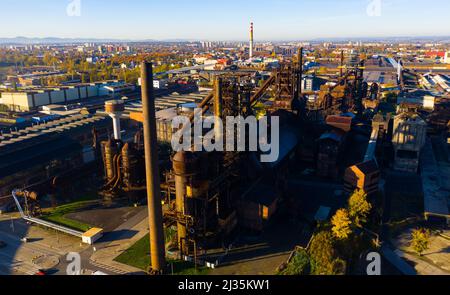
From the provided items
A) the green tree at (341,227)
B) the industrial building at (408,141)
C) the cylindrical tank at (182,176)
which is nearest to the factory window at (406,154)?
the industrial building at (408,141)

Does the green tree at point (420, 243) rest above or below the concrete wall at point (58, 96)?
below

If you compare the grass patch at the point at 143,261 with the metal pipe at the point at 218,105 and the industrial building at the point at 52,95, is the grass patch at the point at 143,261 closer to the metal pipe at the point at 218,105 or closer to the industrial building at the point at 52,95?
the metal pipe at the point at 218,105

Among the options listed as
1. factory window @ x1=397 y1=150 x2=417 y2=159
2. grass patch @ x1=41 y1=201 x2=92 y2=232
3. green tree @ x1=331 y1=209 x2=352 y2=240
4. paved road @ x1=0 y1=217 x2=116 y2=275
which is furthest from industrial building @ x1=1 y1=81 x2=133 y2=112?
green tree @ x1=331 y1=209 x2=352 y2=240

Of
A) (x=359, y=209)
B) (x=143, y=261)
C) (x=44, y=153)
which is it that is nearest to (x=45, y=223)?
(x=143, y=261)

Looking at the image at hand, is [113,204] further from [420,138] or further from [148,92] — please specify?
[420,138]

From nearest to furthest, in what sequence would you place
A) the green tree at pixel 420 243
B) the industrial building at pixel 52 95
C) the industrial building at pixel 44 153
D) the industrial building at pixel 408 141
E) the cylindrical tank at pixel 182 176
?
the cylindrical tank at pixel 182 176 → the green tree at pixel 420 243 → the industrial building at pixel 44 153 → the industrial building at pixel 408 141 → the industrial building at pixel 52 95

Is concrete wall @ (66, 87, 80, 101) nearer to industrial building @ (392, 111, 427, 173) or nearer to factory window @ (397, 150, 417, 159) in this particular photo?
industrial building @ (392, 111, 427, 173)

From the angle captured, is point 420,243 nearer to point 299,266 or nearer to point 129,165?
point 299,266
